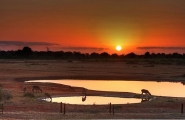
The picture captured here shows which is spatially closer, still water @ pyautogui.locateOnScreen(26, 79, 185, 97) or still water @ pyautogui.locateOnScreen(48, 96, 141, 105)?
still water @ pyautogui.locateOnScreen(48, 96, 141, 105)

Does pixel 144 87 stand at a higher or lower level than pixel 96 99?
higher

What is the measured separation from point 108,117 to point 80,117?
69.9 inches

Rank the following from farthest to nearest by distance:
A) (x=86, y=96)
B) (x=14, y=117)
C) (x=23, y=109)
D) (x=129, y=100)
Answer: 1. (x=86, y=96)
2. (x=129, y=100)
3. (x=23, y=109)
4. (x=14, y=117)

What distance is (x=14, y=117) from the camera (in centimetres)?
2688

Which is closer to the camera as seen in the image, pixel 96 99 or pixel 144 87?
pixel 96 99

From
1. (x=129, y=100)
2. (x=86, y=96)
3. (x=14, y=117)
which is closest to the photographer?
(x=14, y=117)

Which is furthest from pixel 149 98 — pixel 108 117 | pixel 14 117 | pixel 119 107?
pixel 14 117

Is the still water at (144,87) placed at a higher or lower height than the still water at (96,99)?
higher

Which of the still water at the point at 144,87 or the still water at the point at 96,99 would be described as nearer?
the still water at the point at 96,99

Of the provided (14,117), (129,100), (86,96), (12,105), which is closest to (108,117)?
(14,117)

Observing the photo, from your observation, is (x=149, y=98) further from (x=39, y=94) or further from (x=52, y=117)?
(x=52, y=117)

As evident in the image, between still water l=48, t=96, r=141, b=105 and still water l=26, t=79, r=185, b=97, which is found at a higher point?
still water l=26, t=79, r=185, b=97

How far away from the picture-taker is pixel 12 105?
114 feet

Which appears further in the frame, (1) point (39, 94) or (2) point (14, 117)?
(1) point (39, 94)
